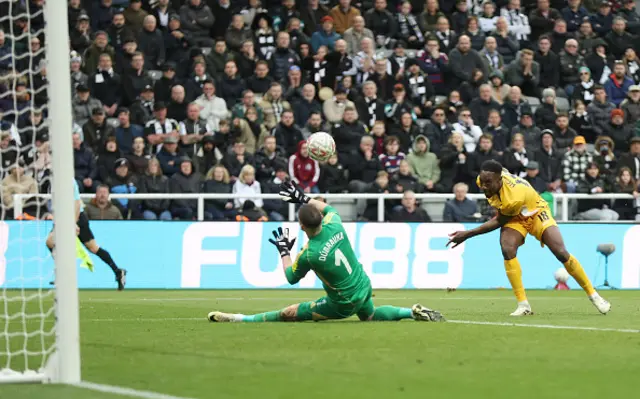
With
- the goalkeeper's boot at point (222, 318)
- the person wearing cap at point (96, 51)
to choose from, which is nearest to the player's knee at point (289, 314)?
the goalkeeper's boot at point (222, 318)

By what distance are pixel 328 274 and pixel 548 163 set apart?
13924mm

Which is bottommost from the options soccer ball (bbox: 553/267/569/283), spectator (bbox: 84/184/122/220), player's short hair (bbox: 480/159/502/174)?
soccer ball (bbox: 553/267/569/283)

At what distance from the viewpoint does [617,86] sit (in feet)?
92.1

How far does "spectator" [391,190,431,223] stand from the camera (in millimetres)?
23375

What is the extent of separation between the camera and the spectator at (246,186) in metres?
23.5

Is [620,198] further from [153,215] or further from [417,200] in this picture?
[153,215]

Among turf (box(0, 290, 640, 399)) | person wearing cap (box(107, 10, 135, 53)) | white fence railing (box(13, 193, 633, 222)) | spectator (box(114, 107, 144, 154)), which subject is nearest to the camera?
turf (box(0, 290, 640, 399))

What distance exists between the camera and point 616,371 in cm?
829

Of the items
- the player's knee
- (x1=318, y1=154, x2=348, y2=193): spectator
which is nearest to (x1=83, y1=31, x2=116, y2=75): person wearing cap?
(x1=318, y1=154, x2=348, y2=193): spectator

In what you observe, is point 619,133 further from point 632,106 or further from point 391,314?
point 391,314

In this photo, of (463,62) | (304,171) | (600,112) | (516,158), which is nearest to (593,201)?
(516,158)

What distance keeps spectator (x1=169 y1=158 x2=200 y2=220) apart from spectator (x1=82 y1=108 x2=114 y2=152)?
156 cm

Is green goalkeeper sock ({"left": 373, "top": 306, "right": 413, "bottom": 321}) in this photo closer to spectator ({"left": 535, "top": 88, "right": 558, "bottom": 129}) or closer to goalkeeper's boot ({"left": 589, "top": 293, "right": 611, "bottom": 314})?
goalkeeper's boot ({"left": 589, "top": 293, "right": 611, "bottom": 314})

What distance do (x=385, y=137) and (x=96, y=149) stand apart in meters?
5.79
